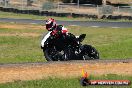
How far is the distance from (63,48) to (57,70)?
120 inches

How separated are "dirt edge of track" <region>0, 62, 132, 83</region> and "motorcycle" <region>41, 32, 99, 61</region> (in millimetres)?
2544

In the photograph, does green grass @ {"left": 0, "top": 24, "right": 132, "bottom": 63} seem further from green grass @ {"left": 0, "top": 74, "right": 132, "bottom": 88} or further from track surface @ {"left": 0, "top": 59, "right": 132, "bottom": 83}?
green grass @ {"left": 0, "top": 74, "right": 132, "bottom": 88}

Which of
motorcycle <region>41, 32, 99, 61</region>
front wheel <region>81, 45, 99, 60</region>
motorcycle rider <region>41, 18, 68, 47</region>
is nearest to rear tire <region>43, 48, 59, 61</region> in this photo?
motorcycle <region>41, 32, 99, 61</region>

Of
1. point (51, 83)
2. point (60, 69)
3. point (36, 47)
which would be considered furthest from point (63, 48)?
point (36, 47)

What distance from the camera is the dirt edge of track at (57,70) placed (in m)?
11.4

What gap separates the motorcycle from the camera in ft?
48.4

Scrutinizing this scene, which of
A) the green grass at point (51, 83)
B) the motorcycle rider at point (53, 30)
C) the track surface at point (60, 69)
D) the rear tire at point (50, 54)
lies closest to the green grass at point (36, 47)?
the rear tire at point (50, 54)

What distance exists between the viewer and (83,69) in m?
12.1

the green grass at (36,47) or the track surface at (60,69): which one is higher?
the track surface at (60,69)

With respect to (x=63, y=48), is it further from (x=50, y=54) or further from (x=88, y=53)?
(x=88, y=53)

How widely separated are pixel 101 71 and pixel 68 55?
2602mm

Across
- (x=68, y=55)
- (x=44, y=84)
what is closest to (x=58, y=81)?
(x=44, y=84)

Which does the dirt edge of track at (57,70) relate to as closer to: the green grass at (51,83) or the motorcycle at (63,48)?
the green grass at (51,83)

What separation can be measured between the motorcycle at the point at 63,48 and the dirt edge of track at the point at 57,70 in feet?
8.35
